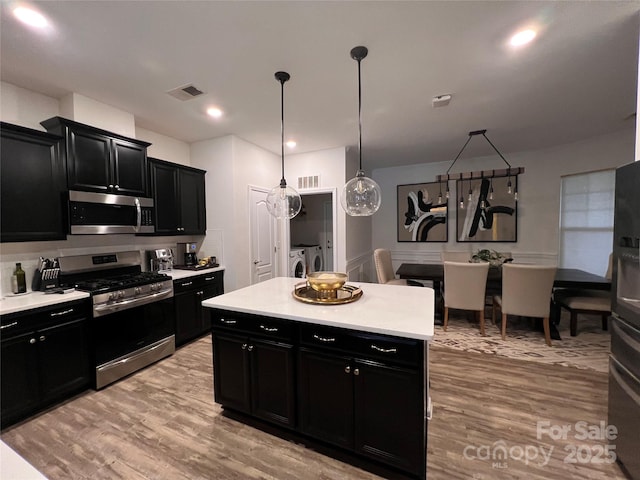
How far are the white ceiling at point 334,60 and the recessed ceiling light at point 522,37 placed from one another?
61mm

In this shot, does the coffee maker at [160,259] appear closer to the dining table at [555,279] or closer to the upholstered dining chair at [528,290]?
the dining table at [555,279]

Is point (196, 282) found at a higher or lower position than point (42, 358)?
higher

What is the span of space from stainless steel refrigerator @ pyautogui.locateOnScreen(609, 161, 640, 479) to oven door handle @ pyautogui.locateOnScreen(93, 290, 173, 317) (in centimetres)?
381

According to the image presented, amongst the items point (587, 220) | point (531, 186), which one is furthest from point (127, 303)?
point (587, 220)

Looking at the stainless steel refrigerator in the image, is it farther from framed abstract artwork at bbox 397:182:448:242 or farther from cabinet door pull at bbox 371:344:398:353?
framed abstract artwork at bbox 397:182:448:242

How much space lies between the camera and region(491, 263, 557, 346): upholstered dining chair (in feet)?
9.91

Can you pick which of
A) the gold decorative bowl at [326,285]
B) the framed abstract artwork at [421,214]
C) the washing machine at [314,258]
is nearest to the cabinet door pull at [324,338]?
the gold decorative bowl at [326,285]

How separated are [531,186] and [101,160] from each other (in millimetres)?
6597

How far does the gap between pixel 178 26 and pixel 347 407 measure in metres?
2.74

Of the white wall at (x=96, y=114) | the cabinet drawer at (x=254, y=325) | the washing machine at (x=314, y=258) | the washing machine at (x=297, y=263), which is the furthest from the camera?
the washing machine at (x=314, y=258)

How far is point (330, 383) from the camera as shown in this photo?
5.49 feet

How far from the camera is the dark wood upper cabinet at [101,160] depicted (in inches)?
97.0

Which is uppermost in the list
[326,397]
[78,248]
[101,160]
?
[101,160]

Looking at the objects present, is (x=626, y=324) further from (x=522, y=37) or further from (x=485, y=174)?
(x=485, y=174)
